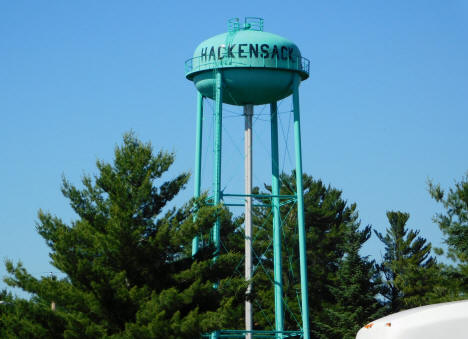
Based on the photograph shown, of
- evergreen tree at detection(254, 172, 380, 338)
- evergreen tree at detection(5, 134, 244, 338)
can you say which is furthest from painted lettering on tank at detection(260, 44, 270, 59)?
evergreen tree at detection(254, 172, 380, 338)

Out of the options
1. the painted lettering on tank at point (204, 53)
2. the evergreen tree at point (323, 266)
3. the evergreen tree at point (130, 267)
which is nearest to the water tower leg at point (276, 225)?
the painted lettering on tank at point (204, 53)

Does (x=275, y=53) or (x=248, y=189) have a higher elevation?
(x=275, y=53)

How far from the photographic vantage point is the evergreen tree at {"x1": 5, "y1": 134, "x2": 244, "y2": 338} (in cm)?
2683

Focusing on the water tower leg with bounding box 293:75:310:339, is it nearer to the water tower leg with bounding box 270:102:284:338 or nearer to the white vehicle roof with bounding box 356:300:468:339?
the water tower leg with bounding box 270:102:284:338

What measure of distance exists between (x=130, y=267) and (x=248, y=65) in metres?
9.90

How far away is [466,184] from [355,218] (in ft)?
88.0

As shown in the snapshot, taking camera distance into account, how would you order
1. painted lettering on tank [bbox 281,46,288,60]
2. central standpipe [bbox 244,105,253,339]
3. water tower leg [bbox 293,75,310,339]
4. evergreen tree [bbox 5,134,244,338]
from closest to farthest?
1. evergreen tree [bbox 5,134,244,338]
2. water tower leg [bbox 293,75,310,339]
3. painted lettering on tank [bbox 281,46,288,60]
4. central standpipe [bbox 244,105,253,339]

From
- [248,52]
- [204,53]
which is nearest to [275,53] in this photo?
[248,52]

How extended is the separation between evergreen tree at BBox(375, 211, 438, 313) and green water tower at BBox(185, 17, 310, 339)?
1931 cm

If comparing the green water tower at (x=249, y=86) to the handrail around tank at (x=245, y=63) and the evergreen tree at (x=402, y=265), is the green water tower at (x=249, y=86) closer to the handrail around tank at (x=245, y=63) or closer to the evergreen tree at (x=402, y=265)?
the handrail around tank at (x=245, y=63)

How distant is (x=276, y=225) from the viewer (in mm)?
36625

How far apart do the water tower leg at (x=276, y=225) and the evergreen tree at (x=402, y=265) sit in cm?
1855

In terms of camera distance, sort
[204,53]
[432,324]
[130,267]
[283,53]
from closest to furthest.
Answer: [432,324] → [130,267] → [283,53] → [204,53]

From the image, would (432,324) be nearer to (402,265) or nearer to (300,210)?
(300,210)
